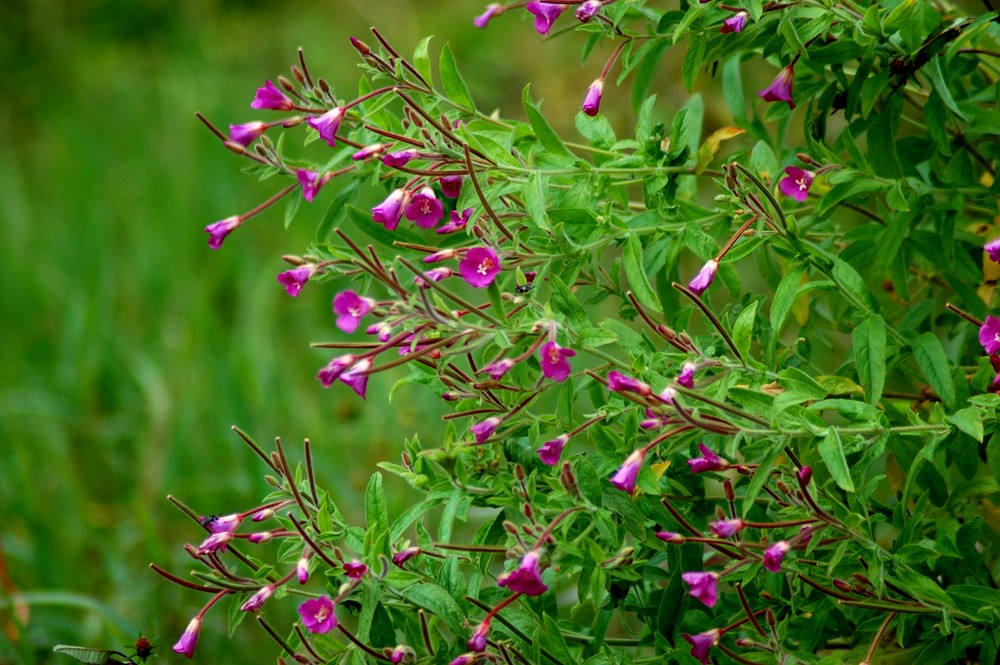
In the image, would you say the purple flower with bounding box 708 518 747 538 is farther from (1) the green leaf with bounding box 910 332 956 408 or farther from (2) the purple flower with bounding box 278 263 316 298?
(2) the purple flower with bounding box 278 263 316 298

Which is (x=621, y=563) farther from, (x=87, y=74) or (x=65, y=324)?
(x=87, y=74)

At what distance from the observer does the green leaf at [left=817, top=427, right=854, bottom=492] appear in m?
1.13

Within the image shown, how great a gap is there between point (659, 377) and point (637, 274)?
0.53ft

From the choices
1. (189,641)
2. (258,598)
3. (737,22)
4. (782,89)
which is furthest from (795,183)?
(189,641)

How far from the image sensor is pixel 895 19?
4.52 feet

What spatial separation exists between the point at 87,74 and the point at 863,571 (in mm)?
6352

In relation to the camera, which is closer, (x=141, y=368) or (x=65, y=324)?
(x=141, y=368)

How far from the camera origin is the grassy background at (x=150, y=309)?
9.24 feet

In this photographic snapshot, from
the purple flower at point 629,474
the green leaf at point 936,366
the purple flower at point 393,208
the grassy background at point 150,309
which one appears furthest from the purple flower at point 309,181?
the grassy background at point 150,309

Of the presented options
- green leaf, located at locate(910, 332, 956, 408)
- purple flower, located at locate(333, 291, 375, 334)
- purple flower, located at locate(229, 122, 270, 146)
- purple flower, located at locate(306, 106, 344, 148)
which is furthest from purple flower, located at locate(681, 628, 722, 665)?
purple flower, located at locate(229, 122, 270, 146)

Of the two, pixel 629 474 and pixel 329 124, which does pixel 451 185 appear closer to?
pixel 329 124

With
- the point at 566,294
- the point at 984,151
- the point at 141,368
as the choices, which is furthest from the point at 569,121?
the point at 566,294

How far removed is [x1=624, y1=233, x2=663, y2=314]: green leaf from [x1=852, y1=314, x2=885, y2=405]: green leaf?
11.0 inches

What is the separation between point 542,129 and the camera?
4.46ft
